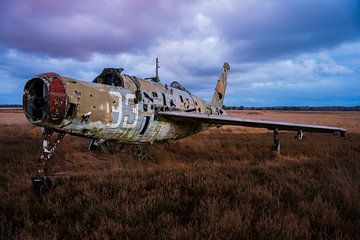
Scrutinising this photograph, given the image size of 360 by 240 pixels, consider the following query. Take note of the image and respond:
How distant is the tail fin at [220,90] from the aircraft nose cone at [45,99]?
1178cm

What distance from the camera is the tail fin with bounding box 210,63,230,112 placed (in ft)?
58.3

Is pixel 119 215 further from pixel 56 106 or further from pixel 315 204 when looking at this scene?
pixel 315 204

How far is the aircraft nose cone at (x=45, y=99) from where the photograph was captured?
613 cm

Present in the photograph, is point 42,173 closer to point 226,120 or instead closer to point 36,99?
point 36,99

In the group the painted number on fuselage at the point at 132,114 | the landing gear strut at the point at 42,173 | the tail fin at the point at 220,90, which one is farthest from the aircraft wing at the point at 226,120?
the tail fin at the point at 220,90

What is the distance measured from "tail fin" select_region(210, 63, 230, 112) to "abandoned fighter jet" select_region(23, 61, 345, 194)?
4.69 m

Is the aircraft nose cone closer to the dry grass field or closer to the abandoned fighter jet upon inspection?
the abandoned fighter jet

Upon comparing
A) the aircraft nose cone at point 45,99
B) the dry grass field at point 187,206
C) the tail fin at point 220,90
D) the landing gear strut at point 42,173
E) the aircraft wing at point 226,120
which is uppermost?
the tail fin at point 220,90

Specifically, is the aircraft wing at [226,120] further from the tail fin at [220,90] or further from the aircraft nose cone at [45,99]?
the tail fin at [220,90]

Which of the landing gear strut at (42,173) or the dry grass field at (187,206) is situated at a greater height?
the landing gear strut at (42,173)

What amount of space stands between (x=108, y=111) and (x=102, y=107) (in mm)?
246

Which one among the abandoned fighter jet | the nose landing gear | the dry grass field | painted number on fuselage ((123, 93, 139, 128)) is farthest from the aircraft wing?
the dry grass field

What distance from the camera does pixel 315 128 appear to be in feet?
37.1

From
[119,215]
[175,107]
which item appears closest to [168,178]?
[119,215]
